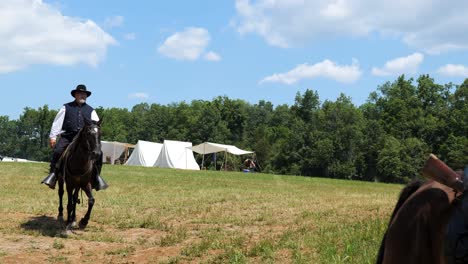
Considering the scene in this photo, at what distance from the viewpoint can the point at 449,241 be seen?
2.96 meters

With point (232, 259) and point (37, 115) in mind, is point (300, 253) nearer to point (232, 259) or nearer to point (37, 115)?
point (232, 259)

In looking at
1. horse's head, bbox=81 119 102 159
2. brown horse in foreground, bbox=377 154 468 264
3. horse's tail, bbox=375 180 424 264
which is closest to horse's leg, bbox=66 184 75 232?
horse's head, bbox=81 119 102 159

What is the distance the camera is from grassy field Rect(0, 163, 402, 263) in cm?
738

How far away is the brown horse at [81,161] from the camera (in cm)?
945

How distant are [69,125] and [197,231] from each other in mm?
3426

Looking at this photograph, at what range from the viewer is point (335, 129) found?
8062 centimetres

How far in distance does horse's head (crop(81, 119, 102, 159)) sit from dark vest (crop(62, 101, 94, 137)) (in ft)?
3.51

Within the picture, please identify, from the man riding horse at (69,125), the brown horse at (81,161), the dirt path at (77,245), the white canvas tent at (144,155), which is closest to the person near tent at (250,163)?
the white canvas tent at (144,155)

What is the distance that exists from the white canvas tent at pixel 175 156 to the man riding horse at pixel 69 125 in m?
39.4

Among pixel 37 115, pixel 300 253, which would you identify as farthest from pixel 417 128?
pixel 37 115

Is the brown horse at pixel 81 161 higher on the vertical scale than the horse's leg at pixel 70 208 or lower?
higher

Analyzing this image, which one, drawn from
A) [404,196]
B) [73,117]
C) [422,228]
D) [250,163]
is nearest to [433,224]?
[422,228]

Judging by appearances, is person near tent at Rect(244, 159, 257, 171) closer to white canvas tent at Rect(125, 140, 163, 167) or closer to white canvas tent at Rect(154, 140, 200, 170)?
white canvas tent at Rect(154, 140, 200, 170)

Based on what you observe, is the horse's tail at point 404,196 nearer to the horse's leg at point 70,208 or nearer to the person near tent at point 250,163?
the horse's leg at point 70,208
